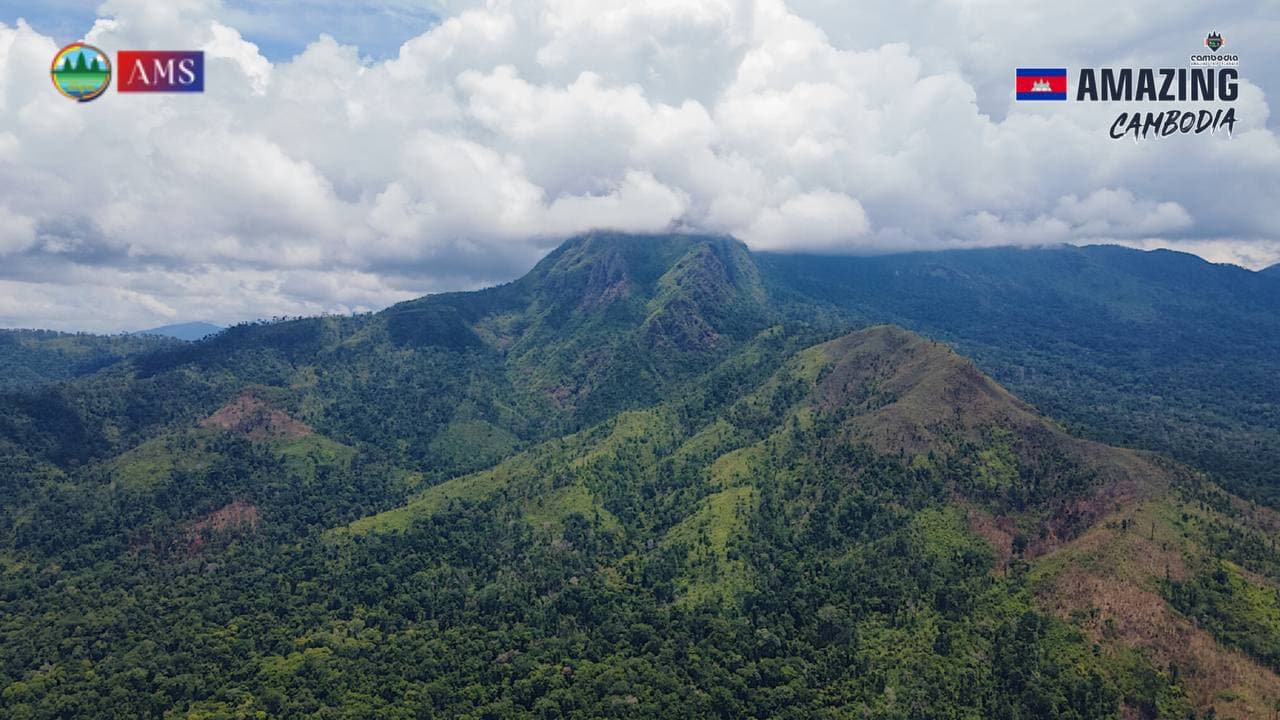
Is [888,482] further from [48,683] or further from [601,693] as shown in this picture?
[48,683]

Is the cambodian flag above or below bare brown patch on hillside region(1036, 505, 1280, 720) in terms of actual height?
above

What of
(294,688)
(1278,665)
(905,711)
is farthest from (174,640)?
(1278,665)

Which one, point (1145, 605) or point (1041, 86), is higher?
point (1041, 86)

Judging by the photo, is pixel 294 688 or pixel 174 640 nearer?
pixel 294 688

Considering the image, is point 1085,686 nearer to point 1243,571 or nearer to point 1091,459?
point 1243,571

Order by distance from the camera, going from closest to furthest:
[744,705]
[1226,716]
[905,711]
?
[1226,716] → [905,711] → [744,705]

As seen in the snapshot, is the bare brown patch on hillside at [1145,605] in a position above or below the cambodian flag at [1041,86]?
below

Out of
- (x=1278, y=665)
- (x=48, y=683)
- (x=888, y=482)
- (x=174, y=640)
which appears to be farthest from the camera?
(x=888, y=482)

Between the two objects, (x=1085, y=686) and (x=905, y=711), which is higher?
(x=1085, y=686)

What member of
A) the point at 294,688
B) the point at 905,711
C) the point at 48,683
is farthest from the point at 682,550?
the point at 48,683

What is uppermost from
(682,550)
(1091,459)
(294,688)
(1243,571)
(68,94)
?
(68,94)
